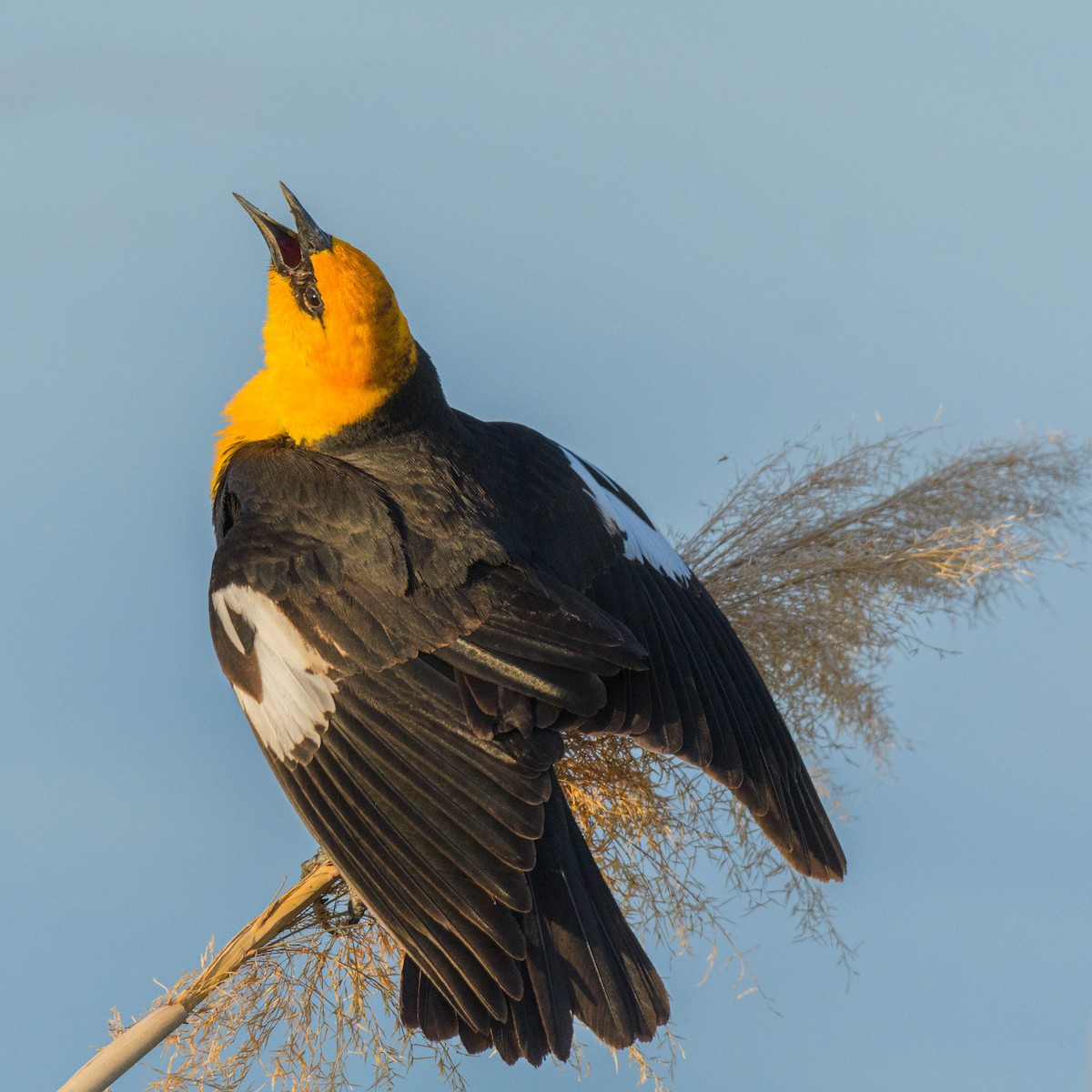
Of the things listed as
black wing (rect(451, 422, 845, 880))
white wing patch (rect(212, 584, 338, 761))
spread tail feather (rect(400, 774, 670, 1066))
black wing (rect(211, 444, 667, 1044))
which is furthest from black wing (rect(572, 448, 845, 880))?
white wing patch (rect(212, 584, 338, 761))

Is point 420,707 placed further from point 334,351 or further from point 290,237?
point 290,237

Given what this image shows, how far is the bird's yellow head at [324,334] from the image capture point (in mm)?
2104

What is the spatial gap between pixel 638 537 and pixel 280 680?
773mm

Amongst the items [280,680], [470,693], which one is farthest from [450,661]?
[280,680]

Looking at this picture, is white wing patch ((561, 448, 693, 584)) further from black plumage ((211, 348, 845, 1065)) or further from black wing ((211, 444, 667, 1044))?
black wing ((211, 444, 667, 1044))

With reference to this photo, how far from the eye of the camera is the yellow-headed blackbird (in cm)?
173

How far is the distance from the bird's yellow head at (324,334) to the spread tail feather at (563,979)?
30.8 inches

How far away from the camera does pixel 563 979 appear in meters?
1.73

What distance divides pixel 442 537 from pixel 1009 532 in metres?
1.08

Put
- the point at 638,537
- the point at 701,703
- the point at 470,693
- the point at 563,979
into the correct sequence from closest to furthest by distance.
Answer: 1. the point at 563,979
2. the point at 470,693
3. the point at 701,703
4. the point at 638,537

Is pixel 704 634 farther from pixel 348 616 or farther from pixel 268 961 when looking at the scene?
pixel 268 961

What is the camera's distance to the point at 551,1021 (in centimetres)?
169

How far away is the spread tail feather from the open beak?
3.30ft


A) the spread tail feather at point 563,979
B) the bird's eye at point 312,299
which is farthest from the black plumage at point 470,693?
the bird's eye at point 312,299
